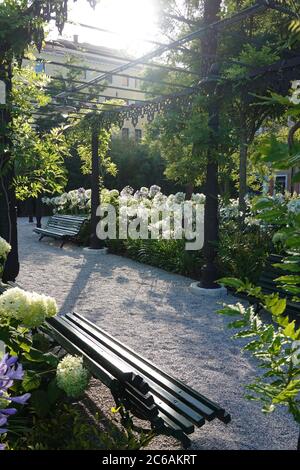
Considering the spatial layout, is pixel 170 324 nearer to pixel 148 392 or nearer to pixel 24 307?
pixel 148 392

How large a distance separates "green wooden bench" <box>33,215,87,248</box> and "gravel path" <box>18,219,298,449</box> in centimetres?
131

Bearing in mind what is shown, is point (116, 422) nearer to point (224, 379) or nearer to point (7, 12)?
point (224, 379)

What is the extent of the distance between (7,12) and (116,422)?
425cm

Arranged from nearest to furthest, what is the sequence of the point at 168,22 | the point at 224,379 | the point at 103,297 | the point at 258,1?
1. the point at 224,379
2. the point at 258,1
3. the point at 103,297
4. the point at 168,22

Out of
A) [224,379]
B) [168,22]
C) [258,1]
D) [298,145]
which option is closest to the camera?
[298,145]

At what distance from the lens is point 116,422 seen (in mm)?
2896

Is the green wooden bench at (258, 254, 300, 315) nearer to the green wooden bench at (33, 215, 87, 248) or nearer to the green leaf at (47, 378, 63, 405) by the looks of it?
the green leaf at (47, 378, 63, 405)

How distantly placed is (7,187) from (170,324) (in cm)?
280

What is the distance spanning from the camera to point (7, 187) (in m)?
5.68

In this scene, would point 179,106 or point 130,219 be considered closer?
point 179,106

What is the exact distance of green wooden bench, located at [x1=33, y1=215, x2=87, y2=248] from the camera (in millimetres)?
11203

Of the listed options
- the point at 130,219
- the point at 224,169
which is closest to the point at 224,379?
the point at 224,169

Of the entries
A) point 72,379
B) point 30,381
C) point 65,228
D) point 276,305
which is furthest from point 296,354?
point 65,228
